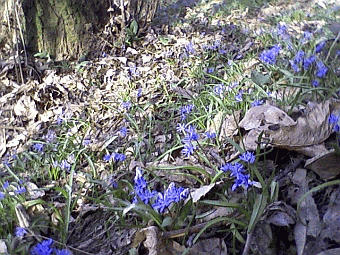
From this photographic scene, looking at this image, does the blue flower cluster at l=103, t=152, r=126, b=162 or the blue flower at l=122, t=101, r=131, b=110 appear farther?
the blue flower at l=122, t=101, r=131, b=110

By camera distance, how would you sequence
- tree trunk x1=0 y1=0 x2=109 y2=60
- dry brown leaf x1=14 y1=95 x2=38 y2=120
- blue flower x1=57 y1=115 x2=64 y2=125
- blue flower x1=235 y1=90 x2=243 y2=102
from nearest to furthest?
blue flower x1=235 y1=90 x2=243 y2=102
blue flower x1=57 y1=115 x2=64 y2=125
dry brown leaf x1=14 y1=95 x2=38 y2=120
tree trunk x1=0 y1=0 x2=109 y2=60

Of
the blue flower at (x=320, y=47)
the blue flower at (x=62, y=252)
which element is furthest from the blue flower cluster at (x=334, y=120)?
the blue flower at (x=62, y=252)

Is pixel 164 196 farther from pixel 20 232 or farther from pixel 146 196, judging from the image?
pixel 20 232

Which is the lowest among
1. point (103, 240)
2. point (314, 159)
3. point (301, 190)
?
point (103, 240)

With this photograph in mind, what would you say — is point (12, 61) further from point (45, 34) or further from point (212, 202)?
point (212, 202)

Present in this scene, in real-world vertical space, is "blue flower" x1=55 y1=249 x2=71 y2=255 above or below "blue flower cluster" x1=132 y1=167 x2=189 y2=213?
below

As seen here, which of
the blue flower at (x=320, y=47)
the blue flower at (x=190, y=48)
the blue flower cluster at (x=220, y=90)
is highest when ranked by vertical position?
the blue flower at (x=320, y=47)

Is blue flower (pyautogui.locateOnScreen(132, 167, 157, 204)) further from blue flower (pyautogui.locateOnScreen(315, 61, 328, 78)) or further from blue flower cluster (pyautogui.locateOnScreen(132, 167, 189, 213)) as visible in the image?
blue flower (pyautogui.locateOnScreen(315, 61, 328, 78))

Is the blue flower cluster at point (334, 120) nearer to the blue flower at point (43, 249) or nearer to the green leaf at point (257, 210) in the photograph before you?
the green leaf at point (257, 210)

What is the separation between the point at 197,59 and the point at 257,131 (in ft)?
5.61

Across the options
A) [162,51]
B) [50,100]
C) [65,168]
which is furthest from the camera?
[162,51]

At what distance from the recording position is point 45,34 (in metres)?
3.76

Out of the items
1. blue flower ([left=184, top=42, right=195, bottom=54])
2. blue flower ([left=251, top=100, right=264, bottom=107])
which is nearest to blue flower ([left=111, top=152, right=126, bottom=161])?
blue flower ([left=251, top=100, right=264, bottom=107])

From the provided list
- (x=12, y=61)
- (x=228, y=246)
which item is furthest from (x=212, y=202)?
(x=12, y=61)
